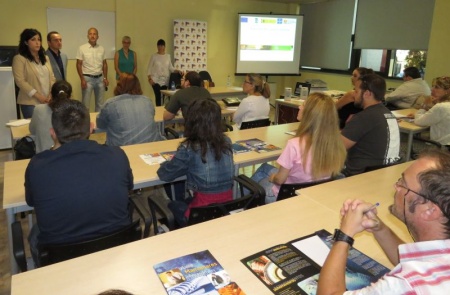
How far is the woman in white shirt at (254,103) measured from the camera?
4145 millimetres

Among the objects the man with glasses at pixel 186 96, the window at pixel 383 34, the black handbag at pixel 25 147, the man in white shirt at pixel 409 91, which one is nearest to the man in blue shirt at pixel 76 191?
the black handbag at pixel 25 147

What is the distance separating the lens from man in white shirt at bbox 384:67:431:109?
5160mm

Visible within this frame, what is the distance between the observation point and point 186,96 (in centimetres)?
396

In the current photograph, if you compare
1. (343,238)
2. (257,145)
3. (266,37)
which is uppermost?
(266,37)

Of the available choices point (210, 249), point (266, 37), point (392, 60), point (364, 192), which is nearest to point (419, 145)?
point (364, 192)

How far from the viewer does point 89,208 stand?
1.67 metres

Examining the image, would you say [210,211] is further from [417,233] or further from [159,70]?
[159,70]

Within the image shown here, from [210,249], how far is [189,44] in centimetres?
710

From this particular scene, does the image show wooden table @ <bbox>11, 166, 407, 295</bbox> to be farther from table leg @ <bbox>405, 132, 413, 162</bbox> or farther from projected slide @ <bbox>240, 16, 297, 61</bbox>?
projected slide @ <bbox>240, 16, 297, 61</bbox>


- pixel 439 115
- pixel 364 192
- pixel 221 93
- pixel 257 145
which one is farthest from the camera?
pixel 221 93

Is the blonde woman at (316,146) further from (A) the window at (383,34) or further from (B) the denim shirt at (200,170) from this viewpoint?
(A) the window at (383,34)

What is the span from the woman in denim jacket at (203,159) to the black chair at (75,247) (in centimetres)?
56

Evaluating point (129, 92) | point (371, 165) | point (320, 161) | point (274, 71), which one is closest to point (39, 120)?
point (129, 92)

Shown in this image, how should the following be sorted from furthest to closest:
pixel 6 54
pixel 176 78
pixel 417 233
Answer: pixel 176 78 → pixel 6 54 → pixel 417 233
